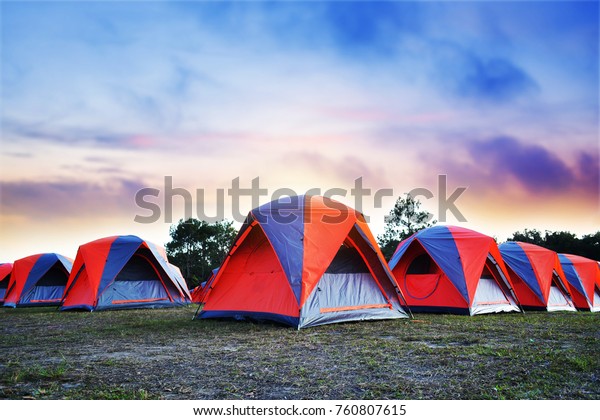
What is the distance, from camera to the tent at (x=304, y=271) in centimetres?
881

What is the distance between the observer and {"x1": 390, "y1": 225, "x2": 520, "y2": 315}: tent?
1161 centimetres

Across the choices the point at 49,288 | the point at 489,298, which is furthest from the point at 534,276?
the point at 49,288

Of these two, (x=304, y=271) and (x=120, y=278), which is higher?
(x=304, y=271)

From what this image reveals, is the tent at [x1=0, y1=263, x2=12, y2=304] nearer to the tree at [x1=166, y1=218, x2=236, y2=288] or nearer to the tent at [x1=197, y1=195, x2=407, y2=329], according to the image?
the tent at [x1=197, y1=195, x2=407, y2=329]

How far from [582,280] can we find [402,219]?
32567 millimetres

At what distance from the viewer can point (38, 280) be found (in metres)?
17.9

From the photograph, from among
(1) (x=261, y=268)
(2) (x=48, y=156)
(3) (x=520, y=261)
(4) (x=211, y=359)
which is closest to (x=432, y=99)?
(3) (x=520, y=261)

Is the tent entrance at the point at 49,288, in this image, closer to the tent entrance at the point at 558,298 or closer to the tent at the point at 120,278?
the tent at the point at 120,278

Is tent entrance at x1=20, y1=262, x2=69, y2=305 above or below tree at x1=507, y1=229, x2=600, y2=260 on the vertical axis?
below

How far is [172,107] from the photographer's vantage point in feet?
46.6

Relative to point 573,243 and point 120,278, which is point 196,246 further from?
point 573,243

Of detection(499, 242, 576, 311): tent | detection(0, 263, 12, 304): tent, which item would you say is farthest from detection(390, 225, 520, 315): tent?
detection(0, 263, 12, 304): tent

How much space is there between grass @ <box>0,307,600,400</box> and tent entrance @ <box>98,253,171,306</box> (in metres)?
6.76

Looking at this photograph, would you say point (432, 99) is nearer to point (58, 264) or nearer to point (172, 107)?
point (172, 107)
